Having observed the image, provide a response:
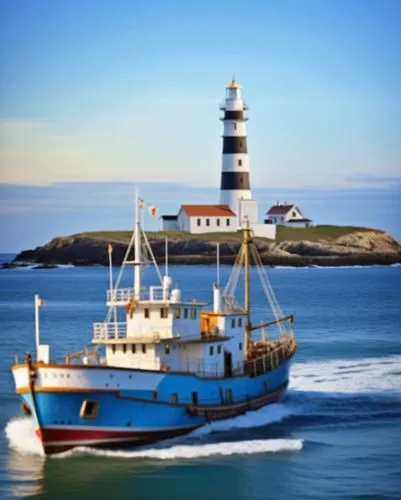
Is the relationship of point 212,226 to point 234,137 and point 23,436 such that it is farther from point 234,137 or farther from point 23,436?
point 23,436

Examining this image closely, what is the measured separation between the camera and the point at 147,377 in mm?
29969

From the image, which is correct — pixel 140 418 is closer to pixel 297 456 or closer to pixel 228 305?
pixel 297 456

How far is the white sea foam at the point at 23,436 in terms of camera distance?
30.2m

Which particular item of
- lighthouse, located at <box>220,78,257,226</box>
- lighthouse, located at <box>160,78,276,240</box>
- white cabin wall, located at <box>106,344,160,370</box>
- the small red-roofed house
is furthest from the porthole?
the small red-roofed house

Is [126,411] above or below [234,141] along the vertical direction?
below

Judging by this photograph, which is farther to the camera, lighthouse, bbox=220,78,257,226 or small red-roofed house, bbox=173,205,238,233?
small red-roofed house, bbox=173,205,238,233

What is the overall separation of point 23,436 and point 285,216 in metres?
122

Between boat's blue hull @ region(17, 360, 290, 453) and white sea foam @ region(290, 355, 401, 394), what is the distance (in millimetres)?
9015

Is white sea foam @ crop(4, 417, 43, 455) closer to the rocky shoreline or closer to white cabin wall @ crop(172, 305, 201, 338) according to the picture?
white cabin wall @ crop(172, 305, 201, 338)

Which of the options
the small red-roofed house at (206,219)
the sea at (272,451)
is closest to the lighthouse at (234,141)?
the small red-roofed house at (206,219)

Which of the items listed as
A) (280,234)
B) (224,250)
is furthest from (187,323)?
(280,234)

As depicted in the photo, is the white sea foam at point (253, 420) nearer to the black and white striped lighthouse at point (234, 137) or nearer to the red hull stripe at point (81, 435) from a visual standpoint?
the red hull stripe at point (81, 435)

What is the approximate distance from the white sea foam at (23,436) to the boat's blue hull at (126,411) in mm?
981

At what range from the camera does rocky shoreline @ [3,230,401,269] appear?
138 meters
